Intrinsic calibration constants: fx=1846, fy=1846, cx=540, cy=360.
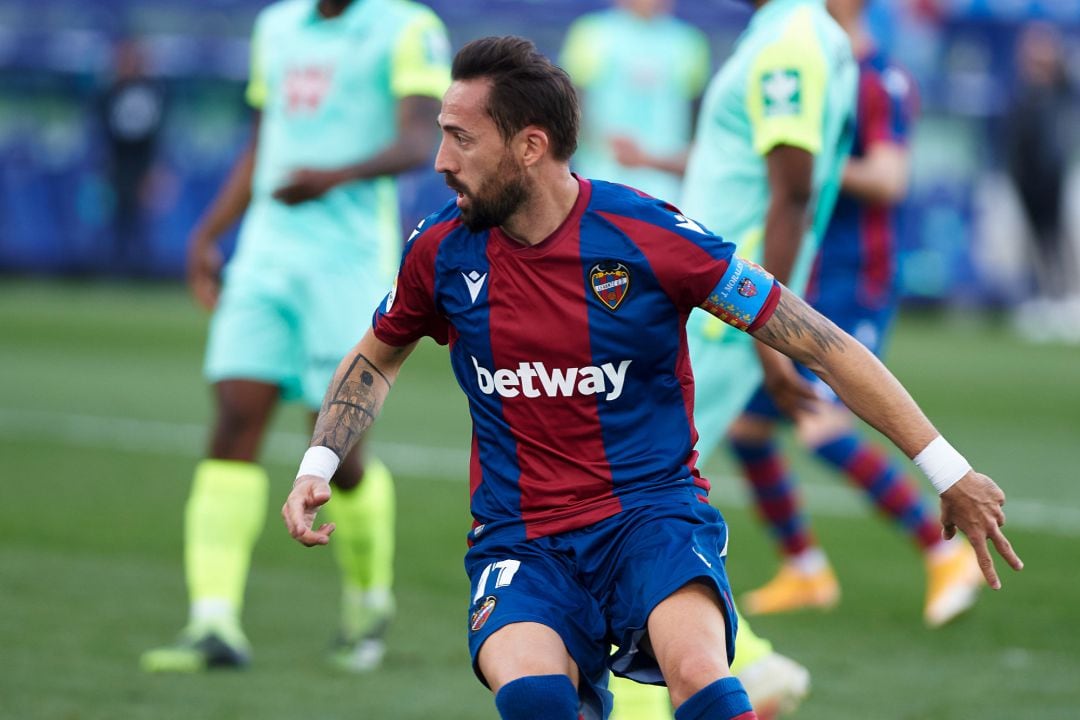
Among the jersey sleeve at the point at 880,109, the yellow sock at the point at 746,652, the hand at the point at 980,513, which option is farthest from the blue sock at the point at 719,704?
the jersey sleeve at the point at 880,109

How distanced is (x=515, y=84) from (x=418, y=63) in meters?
2.46

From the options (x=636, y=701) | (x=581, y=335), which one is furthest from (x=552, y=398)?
(x=636, y=701)

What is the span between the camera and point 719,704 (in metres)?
3.77

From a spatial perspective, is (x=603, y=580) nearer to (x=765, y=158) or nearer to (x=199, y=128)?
(x=765, y=158)

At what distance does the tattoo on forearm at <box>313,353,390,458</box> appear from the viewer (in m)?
4.31

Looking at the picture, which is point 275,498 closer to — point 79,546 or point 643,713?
point 79,546

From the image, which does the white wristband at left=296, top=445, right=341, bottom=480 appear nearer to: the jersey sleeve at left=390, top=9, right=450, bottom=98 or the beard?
the beard

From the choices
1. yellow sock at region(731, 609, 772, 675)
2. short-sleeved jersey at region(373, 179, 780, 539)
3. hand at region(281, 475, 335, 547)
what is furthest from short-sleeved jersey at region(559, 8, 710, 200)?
hand at region(281, 475, 335, 547)

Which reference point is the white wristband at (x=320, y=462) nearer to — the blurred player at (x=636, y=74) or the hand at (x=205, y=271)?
the hand at (x=205, y=271)

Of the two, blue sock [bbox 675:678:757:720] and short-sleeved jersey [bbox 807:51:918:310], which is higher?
short-sleeved jersey [bbox 807:51:918:310]

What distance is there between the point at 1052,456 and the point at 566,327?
8.17 metres

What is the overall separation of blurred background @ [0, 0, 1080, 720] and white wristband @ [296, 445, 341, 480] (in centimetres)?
155

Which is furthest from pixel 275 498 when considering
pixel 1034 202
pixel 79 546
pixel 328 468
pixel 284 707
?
pixel 1034 202

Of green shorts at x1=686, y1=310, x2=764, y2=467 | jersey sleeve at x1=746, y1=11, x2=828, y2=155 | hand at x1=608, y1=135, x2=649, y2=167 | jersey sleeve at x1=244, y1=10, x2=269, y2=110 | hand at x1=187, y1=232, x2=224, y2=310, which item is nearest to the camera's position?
jersey sleeve at x1=746, y1=11, x2=828, y2=155
